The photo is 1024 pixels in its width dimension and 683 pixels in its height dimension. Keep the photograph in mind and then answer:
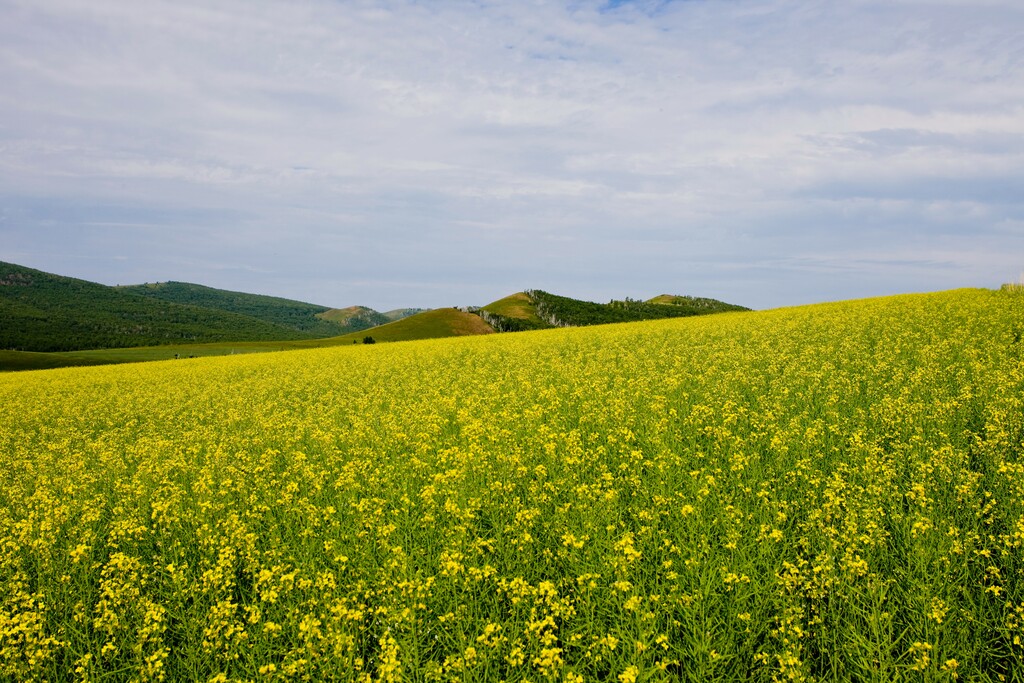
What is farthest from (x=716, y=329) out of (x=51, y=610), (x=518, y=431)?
(x=51, y=610)

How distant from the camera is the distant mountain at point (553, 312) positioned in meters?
137

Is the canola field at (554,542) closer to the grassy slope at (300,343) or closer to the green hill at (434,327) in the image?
the grassy slope at (300,343)

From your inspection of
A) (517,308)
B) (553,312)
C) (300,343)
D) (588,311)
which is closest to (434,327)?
(300,343)

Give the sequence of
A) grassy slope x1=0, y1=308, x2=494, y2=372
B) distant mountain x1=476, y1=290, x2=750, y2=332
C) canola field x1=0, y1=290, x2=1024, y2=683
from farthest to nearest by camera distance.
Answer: distant mountain x1=476, y1=290, x2=750, y2=332, grassy slope x1=0, y1=308, x2=494, y2=372, canola field x1=0, y1=290, x2=1024, y2=683

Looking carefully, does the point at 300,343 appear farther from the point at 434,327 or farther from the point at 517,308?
the point at 517,308

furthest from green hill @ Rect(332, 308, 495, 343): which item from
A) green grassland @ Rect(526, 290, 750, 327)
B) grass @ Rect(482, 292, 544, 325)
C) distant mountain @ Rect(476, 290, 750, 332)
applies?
green grassland @ Rect(526, 290, 750, 327)

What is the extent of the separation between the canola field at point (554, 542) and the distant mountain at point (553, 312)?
116148 mm

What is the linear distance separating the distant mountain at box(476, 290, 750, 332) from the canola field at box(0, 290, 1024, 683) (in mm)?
116148

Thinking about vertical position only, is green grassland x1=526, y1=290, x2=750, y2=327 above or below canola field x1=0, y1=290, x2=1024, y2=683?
above

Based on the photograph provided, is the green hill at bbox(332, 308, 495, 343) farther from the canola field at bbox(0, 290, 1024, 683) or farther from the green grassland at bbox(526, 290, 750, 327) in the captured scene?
the canola field at bbox(0, 290, 1024, 683)

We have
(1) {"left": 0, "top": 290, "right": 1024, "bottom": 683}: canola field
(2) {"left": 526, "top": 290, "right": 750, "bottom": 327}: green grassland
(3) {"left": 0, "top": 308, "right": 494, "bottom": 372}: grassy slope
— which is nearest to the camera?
(1) {"left": 0, "top": 290, "right": 1024, "bottom": 683}: canola field

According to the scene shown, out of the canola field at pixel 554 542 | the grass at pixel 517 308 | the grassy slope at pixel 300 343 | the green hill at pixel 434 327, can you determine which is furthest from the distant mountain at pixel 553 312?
the canola field at pixel 554 542

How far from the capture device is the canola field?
519 centimetres

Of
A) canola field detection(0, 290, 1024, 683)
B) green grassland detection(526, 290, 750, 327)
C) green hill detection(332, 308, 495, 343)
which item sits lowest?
canola field detection(0, 290, 1024, 683)
